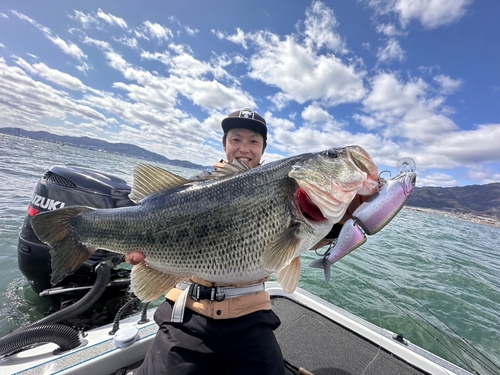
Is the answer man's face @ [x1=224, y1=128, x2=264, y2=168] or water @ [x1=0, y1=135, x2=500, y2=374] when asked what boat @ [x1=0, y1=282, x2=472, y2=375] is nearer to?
water @ [x1=0, y1=135, x2=500, y2=374]

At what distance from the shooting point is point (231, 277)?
2.28 meters

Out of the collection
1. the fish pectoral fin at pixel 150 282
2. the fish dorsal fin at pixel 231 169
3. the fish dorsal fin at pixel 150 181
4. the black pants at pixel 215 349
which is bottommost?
the black pants at pixel 215 349

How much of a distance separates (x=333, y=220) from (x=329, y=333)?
9.42ft

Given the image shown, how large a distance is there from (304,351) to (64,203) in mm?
4742

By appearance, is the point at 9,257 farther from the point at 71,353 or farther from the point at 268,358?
the point at 268,358

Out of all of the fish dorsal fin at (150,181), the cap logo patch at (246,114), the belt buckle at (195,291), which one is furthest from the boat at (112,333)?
the cap logo patch at (246,114)

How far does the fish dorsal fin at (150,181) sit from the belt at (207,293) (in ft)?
3.71

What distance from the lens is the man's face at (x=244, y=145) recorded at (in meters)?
3.75

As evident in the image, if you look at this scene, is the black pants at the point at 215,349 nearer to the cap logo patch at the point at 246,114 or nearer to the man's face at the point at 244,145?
the man's face at the point at 244,145

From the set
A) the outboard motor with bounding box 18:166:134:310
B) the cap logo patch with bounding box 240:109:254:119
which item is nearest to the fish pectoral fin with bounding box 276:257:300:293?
the cap logo patch with bounding box 240:109:254:119

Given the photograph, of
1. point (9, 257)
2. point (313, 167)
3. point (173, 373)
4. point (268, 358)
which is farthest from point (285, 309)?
point (9, 257)

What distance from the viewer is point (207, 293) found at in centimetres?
267

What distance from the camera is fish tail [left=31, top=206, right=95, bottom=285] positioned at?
2.63 m

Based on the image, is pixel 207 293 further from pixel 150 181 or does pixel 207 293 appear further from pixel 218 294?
pixel 150 181
